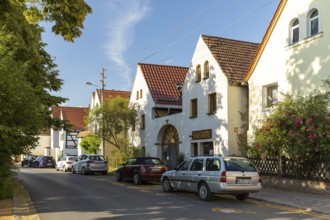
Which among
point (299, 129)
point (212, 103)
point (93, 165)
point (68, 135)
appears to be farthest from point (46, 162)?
point (299, 129)

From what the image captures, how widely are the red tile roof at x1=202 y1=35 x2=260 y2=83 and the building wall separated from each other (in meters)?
1.65

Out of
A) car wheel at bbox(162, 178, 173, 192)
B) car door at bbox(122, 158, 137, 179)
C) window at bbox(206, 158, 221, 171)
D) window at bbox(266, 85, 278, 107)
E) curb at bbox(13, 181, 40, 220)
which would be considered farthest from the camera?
car door at bbox(122, 158, 137, 179)

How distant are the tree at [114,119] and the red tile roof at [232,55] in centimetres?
1120

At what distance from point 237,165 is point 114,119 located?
2160 cm

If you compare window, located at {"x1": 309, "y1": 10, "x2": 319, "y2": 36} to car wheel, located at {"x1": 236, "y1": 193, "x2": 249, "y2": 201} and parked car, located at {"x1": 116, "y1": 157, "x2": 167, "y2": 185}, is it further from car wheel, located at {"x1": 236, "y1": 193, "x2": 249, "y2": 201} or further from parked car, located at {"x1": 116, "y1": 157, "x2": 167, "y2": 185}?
parked car, located at {"x1": 116, "y1": 157, "x2": 167, "y2": 185}

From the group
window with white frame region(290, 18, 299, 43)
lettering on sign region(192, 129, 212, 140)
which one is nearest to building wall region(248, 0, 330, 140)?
window with white frame region(290, 18, 299, 43)

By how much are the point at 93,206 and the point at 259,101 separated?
11.8 metres

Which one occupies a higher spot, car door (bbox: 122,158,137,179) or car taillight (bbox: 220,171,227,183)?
car taillight (bbox: 220,171,227,183)

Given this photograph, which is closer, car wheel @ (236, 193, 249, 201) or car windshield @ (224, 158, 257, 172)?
car windshield @ (224, 158, 257, 172)

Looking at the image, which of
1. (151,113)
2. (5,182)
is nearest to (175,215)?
(5,182)

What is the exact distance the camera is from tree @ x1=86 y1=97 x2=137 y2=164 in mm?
34562

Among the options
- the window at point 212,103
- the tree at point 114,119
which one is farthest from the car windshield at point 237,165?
the tree at point 114,119

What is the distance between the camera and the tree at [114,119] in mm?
34562

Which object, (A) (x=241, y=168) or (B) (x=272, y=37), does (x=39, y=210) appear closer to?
(A) (x=241, y=168)
